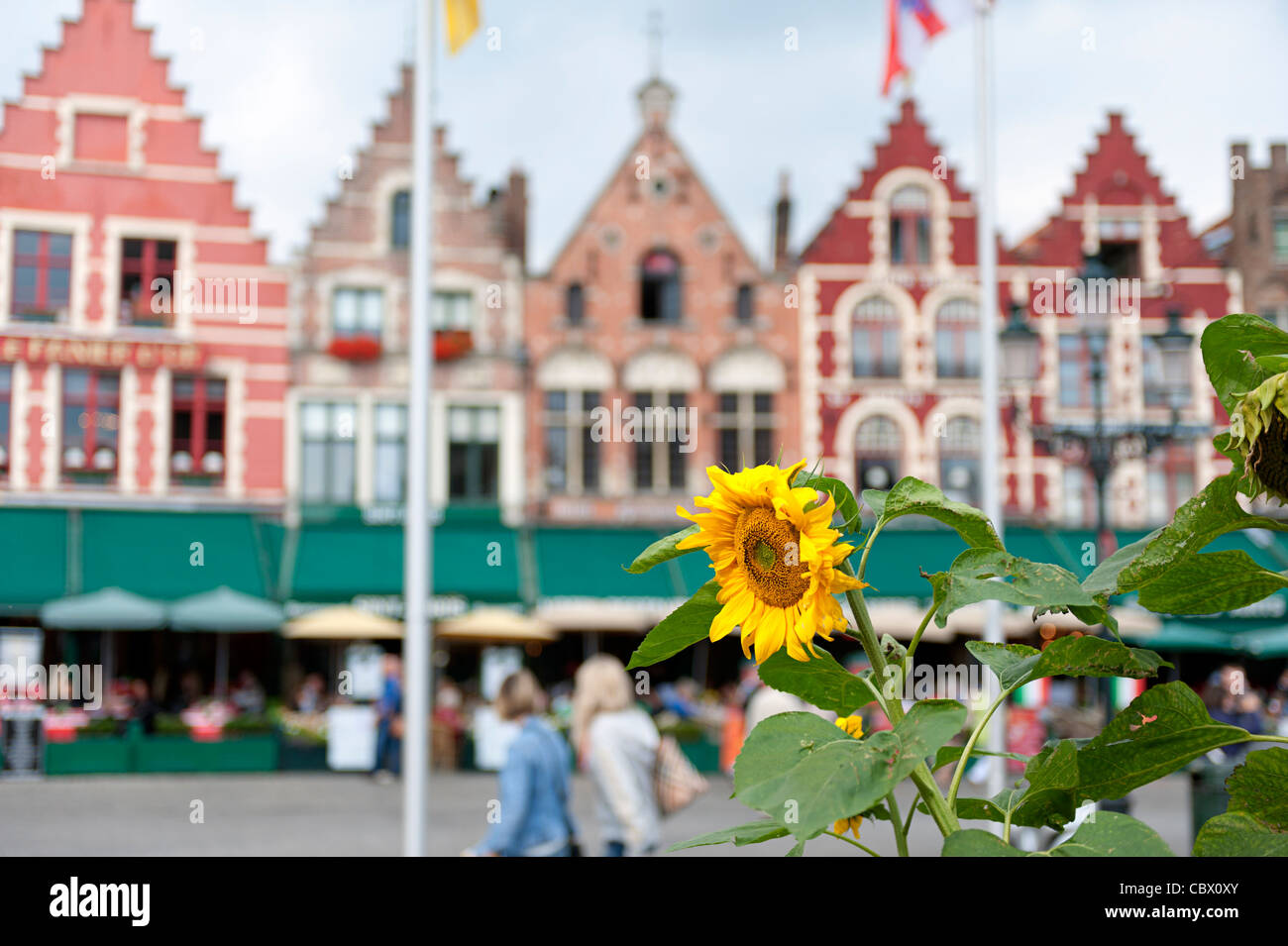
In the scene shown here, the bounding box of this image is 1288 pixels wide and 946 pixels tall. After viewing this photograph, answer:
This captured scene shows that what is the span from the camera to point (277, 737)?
64.4 feet

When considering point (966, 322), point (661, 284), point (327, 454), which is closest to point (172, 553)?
point (327, 454)

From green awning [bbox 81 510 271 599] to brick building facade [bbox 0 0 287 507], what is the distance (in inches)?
14.6

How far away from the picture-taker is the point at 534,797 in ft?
21.6

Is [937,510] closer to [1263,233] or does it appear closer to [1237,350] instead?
[1237,350]

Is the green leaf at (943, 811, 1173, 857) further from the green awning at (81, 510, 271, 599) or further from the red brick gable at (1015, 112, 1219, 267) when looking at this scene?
the red brick gable at (1015, 112, 1219, 267)

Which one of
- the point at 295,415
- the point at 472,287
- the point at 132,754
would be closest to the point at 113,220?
the point at 295,415

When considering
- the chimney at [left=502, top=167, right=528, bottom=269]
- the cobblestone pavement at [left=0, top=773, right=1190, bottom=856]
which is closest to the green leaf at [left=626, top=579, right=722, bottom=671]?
the cobblestone pavement at [left=0, top=773, right=1190, bottom=856]

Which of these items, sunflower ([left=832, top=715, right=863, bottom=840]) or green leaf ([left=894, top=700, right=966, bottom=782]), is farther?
sunflower ([left=832, top=715, right=863, bottom=840])

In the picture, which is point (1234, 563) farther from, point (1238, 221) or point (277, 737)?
point (1238, 221)

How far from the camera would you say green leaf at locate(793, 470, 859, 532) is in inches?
37.7

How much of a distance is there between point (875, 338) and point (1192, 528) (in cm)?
2456

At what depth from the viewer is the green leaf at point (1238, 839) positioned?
0.91 meters

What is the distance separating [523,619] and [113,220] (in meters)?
9.40

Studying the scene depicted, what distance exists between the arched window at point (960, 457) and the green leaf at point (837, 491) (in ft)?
78.1
